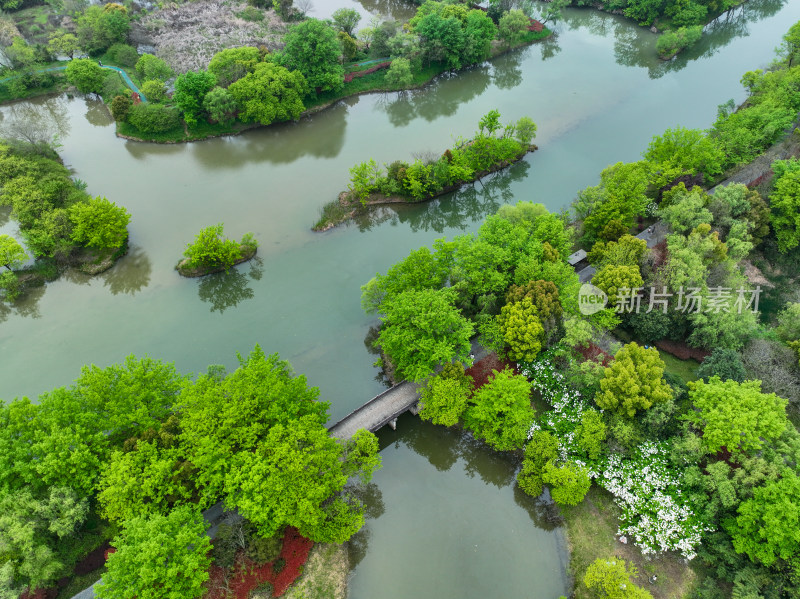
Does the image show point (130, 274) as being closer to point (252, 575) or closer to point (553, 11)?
point (252, 575)

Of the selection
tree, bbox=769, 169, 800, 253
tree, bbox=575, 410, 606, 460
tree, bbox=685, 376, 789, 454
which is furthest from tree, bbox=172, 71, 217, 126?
tree, bbox=769, 169, 800, 253

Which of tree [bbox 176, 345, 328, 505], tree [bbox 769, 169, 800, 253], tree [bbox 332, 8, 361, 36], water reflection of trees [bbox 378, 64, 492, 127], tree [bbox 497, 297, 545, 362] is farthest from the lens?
tree [bbox 332, 8, 361, 36]

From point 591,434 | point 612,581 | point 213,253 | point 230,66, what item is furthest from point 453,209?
point 612,581

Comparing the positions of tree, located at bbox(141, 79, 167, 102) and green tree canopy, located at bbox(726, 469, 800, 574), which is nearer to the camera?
green tree canopy, located at bbox(726, 469, 800, 574)

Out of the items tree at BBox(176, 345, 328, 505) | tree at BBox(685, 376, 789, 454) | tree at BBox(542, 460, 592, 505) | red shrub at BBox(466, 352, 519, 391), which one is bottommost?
tree at BBox(542, 460, 592, 505)

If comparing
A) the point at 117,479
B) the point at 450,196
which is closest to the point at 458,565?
the point at 117,479

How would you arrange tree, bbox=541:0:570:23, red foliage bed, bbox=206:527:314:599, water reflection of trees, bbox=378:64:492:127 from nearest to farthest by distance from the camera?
1. red foliage bed, bbox=206:527:314:599
2. water reflection of trees, bbox=378:64:492:127
3. tree, bbox=541:0:570:23

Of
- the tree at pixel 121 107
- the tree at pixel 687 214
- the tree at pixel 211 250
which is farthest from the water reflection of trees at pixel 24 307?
the tree at pixel 687 214

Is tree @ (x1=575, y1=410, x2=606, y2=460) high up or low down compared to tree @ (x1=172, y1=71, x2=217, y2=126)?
down

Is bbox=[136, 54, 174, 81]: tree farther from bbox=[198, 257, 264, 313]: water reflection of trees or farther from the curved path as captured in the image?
bbox=[198, 257, 264, 313]: water reflection of trees
